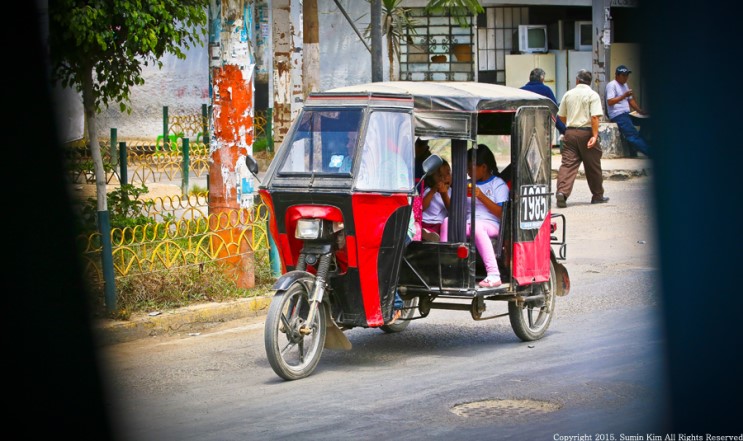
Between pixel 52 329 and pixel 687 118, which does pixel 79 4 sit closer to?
pixel 52 329

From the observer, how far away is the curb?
8805mm

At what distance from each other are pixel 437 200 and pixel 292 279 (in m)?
1.56

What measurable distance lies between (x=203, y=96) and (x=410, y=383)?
17.6m

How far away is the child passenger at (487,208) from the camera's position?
812 cm

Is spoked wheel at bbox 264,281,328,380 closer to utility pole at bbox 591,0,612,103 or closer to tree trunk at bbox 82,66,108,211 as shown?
tree trunk at bbox 82,66,108,211

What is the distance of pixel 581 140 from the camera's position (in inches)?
611

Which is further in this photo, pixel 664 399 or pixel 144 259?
pixel 144 259

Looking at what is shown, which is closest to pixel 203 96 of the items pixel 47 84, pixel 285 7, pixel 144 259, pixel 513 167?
pixel 285 7

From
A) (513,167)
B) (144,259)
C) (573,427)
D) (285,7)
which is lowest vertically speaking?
(573,427)

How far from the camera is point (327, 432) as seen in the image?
617 centimetres

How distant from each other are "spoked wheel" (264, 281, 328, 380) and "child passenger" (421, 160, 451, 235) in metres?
1.26

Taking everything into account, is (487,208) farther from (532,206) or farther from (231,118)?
(231,118)

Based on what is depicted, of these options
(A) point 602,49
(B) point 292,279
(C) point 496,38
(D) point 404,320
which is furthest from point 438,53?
(B) point 292,279

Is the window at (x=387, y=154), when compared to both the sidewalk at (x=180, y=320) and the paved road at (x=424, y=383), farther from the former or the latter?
the sidewalk at (x=180, y=320)
